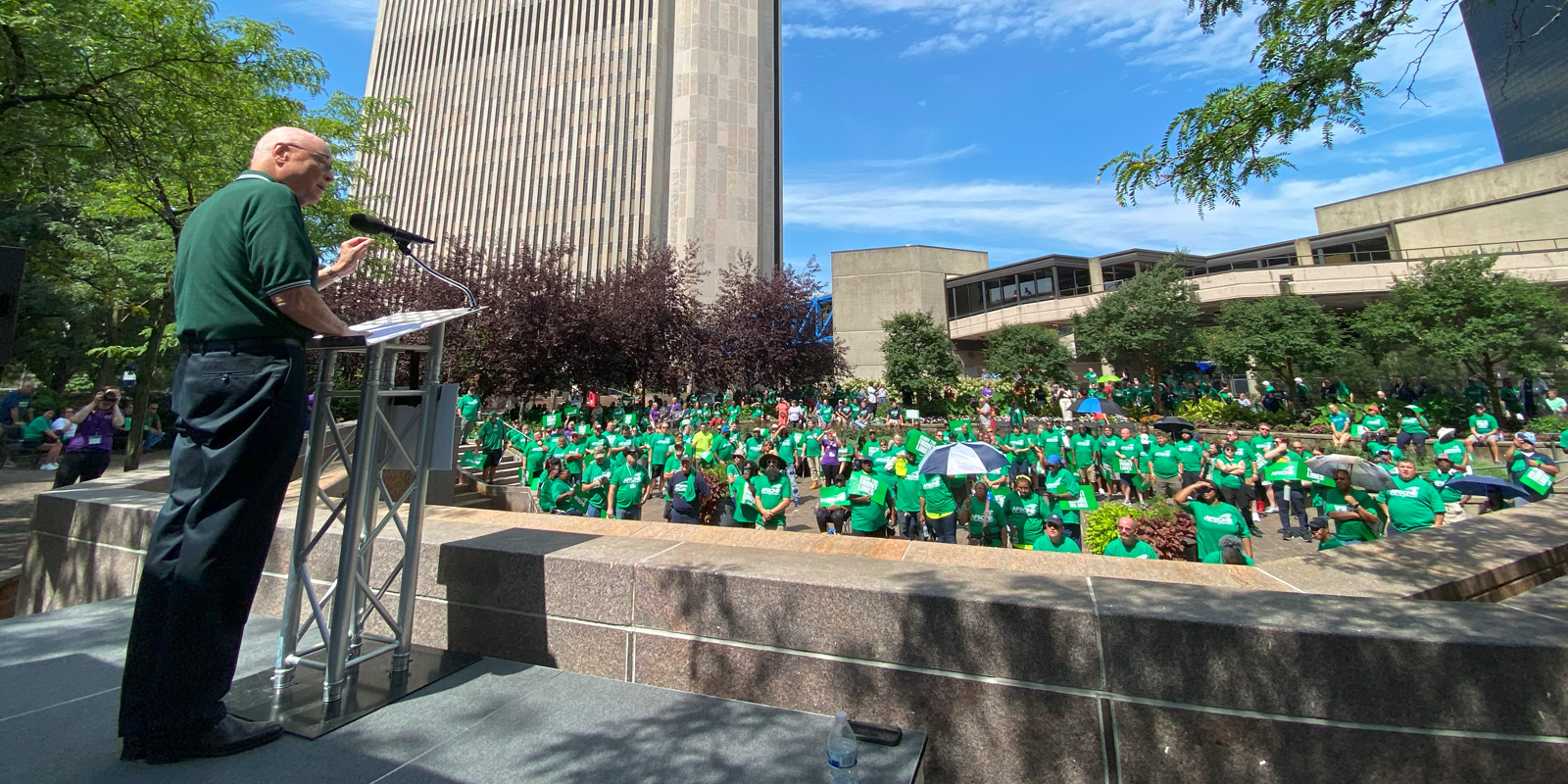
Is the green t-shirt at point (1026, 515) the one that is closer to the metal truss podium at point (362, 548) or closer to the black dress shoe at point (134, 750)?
the metal truss podium at point (362, 548)

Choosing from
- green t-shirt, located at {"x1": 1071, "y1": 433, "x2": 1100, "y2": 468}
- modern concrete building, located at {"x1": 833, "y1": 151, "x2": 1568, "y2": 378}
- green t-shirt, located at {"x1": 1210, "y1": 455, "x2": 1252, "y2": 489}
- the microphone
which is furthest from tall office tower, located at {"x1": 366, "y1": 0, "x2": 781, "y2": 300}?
the microphone

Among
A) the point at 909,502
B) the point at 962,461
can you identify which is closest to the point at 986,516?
the point at 962,461

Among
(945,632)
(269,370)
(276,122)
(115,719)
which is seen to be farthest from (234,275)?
(276,122)

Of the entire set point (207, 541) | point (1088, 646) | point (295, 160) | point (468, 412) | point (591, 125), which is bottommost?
point (1088, 646)

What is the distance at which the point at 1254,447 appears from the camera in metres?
12.7

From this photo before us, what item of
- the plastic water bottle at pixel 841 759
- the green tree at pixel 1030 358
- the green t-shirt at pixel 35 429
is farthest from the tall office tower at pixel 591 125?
the plastic water bottle at pixel 841 759

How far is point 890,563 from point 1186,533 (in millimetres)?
5699

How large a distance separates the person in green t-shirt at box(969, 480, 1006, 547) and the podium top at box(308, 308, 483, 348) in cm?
716

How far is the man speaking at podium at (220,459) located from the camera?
2045 mm

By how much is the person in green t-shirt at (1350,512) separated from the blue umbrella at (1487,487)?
927 mm

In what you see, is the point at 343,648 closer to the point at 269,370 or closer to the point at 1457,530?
the point at 269,370

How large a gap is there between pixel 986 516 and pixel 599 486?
624 cm

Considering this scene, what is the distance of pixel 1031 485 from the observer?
8.81m

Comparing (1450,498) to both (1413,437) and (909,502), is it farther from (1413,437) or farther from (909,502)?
(1413,437)
